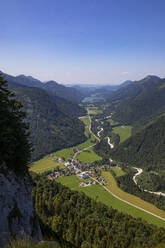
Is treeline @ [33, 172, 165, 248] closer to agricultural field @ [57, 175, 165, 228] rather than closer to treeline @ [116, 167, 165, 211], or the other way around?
agricultural field @ [57, 175, 165, 228]

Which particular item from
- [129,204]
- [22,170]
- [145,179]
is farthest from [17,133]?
[145,179]

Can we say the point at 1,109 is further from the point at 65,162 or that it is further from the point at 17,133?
the point at 65,162

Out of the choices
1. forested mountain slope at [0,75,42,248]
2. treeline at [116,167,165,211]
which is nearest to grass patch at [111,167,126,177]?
treeline at [116,167,165,211]

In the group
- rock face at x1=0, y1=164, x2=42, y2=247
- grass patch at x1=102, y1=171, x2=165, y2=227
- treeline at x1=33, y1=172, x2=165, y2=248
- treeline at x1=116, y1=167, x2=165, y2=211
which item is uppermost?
rock face at x1=0, y1=164, x2=42, y2=247

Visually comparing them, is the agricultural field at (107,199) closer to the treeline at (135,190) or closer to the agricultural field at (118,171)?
the treeline at (135,190)

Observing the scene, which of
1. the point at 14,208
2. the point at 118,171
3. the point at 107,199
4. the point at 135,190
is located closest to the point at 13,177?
the point at 14,208

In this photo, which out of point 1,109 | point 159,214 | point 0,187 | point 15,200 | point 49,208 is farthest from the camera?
point 159,214

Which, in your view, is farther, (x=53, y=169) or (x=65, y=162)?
(x=65, y=162)

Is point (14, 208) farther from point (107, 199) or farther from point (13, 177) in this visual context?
point (107, 199)
